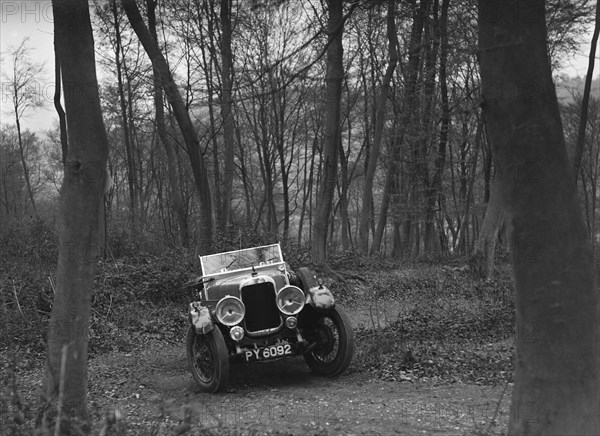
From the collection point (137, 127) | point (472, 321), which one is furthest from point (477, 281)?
point (137, 127)

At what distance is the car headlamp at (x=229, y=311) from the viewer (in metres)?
6.89

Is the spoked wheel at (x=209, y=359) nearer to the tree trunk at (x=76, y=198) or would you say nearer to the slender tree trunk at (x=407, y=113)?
the tree trunk at (x=76, y=198)

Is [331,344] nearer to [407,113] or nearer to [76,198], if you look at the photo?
[76,198]

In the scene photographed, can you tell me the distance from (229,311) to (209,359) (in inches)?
26.1

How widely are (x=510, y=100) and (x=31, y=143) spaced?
45.0 metres

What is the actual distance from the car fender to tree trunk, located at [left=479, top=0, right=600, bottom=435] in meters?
3.99

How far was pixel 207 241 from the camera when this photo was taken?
45.2 feet

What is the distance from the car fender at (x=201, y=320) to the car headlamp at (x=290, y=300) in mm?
885

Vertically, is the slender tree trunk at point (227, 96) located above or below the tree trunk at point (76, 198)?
above

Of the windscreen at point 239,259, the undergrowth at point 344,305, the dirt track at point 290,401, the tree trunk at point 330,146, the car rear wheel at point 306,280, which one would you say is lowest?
the dirt track at point 290,401

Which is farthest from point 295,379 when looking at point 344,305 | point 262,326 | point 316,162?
point 316,162

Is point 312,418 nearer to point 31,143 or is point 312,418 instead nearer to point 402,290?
point 402,290

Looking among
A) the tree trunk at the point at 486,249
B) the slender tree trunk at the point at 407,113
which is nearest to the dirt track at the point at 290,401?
the tree trunk at the point at 486,249

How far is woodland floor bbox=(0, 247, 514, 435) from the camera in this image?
4.85 meters
